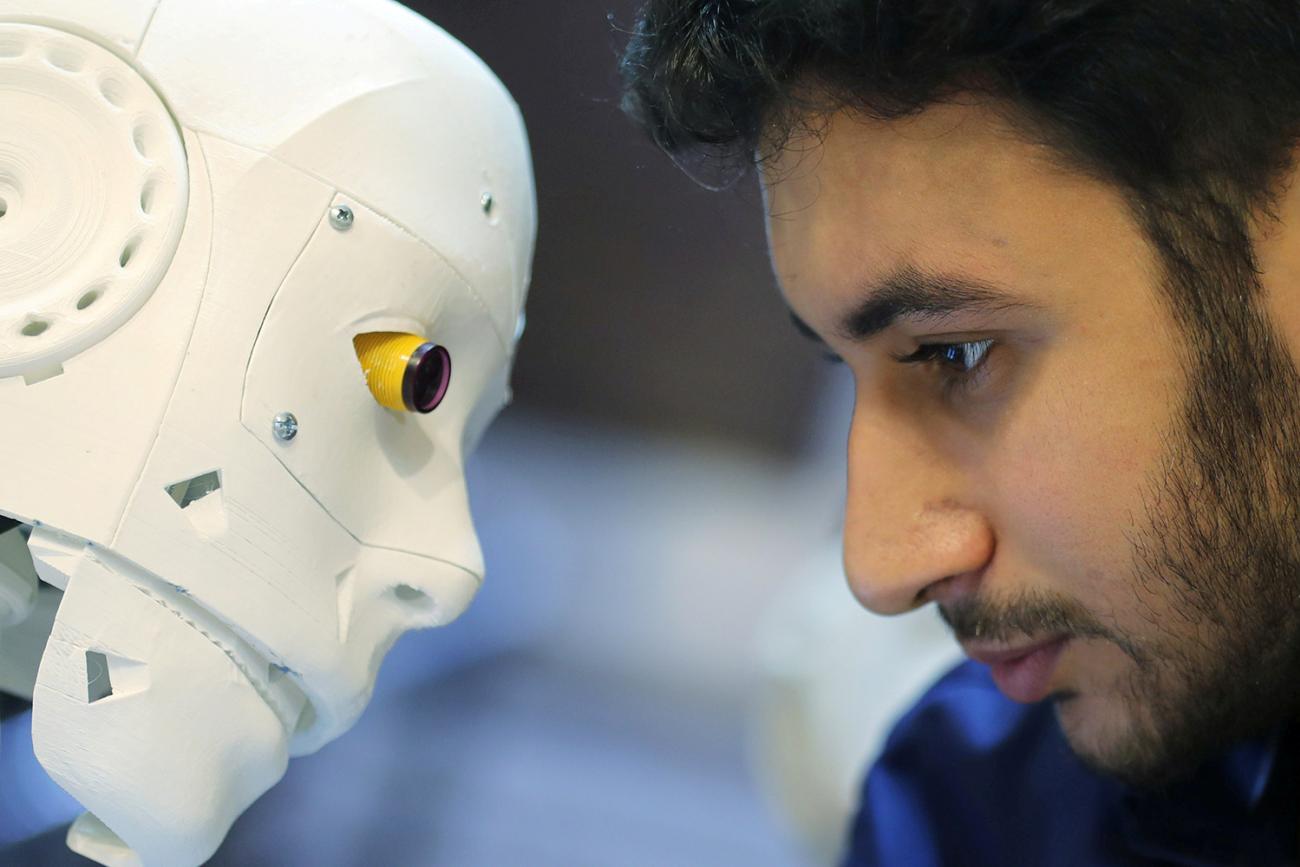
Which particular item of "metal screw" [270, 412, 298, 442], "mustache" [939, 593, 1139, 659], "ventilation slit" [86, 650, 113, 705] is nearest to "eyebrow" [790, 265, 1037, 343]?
"mustache" [939, 593, 1139, 659]

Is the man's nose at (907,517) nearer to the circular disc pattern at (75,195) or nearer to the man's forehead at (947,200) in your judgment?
the man's forehead at (947,200)

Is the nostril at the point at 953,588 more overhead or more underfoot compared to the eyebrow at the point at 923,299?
more underfoot

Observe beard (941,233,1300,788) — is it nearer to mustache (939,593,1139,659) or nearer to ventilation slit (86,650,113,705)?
mustache (939,593,1139,659)

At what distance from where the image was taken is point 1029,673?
92 centimetres

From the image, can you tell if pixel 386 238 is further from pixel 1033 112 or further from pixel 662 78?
pixel 1033 112

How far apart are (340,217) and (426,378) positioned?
104 millimetres

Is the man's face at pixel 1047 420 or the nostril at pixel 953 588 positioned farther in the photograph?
the nostril at pixel 953 588

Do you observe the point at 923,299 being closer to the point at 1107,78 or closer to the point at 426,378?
the point at 1107,78

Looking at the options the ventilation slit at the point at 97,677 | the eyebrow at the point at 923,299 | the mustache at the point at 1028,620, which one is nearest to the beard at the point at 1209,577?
the mustache at the point at 1028,620

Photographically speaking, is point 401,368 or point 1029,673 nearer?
point 401,368

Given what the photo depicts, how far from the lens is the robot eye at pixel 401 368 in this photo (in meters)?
0.71

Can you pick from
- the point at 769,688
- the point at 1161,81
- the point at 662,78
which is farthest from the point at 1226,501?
the point at 769,688

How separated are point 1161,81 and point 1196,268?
114 mm

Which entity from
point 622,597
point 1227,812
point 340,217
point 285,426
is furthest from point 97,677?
point 622,597
